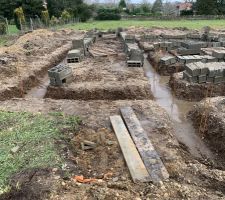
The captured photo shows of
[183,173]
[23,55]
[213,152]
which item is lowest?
[213,152]

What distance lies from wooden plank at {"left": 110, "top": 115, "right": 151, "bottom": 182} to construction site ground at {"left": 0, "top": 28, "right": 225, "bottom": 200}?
0.36 ft

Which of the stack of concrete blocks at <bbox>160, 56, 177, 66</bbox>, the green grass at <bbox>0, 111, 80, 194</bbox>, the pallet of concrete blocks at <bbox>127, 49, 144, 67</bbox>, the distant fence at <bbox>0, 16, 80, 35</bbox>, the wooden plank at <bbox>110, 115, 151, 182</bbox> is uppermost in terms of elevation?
the distant fence at <bbox>0, 16, 80, 35</bbox>

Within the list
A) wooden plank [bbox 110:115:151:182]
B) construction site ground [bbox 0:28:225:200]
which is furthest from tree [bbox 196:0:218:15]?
wooden plank [bbox 110:115:151:182]

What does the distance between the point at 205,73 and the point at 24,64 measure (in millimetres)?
7911

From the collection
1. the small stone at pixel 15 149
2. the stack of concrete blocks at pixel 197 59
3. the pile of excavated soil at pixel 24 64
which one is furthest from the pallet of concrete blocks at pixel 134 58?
the small stone at pixel 15 149

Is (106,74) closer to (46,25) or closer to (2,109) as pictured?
(2,109)

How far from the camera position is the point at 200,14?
4322cm

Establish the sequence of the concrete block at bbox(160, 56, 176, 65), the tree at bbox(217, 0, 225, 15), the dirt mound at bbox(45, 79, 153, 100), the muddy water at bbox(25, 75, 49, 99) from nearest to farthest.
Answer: the dirt mound at bbox(45, 79, 153, 100) < the muddy water at bbox(25, 75, 49, 99) < the concrete block at bbox(160, 56, 176, 65) < the tree at bbox(217, 0, 225, 15)

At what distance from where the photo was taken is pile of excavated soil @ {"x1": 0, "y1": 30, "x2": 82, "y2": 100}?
33.2 feet

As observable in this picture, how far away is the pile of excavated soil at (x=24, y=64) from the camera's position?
10.1m

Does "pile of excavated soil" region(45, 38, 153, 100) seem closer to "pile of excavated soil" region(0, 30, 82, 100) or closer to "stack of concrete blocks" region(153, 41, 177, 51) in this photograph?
"pile of excavated soil" region(0, 30, 82, 100)

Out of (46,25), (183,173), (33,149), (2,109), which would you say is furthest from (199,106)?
(46,25)

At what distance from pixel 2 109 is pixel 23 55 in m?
7.12

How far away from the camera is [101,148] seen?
581 centimetres
